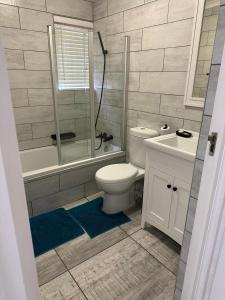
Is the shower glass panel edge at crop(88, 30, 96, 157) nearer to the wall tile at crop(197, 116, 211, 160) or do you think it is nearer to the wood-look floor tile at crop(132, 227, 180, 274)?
the wood-look floor tile at crop(132, 227, 180, 274)

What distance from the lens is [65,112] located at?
245 centimetres

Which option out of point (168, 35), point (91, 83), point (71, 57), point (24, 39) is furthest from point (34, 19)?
point (168, 35)

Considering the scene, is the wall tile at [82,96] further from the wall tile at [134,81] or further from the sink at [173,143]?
the sink at [173,143]

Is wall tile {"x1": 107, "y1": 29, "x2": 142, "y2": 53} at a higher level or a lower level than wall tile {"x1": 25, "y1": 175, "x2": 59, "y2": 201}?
higher

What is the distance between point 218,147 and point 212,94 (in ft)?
0.67

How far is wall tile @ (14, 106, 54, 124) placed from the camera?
251cm

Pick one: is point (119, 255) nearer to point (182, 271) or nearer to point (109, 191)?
point (109, 191)

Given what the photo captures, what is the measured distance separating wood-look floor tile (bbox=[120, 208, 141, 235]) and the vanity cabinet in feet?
0.63

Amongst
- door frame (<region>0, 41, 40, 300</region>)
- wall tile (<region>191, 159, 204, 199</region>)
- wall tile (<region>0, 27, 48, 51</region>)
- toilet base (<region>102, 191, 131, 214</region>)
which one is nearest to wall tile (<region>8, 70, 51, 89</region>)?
wall tile (<region>0, 27, 48, 51</region>)

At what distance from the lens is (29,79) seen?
8.09 ft

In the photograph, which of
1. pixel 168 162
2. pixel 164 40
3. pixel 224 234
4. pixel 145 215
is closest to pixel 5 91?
pixel 224 234

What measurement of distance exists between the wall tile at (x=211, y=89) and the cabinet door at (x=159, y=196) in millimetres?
879

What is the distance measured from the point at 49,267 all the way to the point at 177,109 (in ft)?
5.72

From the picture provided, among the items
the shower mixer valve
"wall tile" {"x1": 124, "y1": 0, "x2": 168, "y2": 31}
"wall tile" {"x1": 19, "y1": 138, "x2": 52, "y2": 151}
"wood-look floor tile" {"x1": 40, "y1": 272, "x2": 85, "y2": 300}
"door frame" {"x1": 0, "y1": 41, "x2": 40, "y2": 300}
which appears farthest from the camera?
the shower mixer valve
